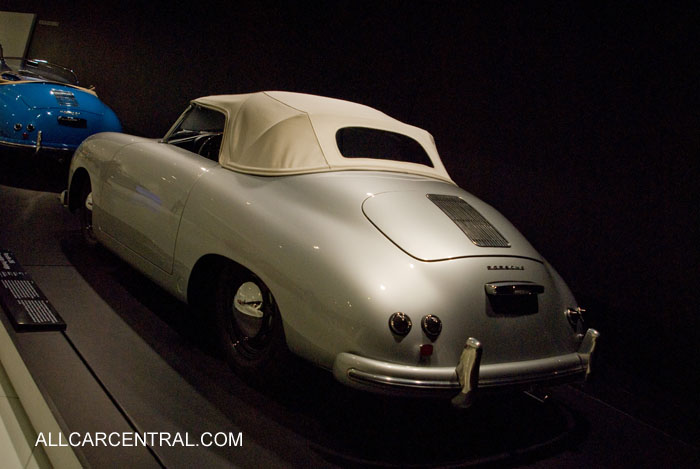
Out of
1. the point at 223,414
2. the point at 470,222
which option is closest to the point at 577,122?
the point at 470,222

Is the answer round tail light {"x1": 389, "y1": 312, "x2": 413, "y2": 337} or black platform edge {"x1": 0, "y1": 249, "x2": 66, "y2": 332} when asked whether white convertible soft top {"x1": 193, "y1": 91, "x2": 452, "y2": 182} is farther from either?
black platform edge {"x1": 0, "y1": 249, "x2": 66, "y2": 332}

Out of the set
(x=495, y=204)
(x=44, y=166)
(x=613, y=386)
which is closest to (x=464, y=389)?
(x=613, y=386)

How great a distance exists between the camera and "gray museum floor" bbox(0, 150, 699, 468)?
2119 millimetres

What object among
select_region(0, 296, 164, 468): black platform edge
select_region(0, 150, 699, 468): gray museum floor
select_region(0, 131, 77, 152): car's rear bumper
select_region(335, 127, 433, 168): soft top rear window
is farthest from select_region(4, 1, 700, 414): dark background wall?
select_region(0, 131, 77, 152): car's rear bumper

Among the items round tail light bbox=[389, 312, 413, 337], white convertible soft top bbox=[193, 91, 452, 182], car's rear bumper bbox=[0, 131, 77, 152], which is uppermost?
white convertible soft top bbox=[193, 91, 452, 182]

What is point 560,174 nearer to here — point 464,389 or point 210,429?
point 464,389

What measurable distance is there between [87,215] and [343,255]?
2.81m

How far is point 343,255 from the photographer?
2.19 meters

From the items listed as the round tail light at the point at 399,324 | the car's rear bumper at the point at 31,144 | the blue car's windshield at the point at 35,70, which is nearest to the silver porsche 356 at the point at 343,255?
the round tail light at the point at 399,324

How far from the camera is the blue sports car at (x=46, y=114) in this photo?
5.48 meters

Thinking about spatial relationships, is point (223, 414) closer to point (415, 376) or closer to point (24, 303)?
point (415, 376)

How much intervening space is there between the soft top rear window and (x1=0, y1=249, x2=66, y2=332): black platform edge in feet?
5.82

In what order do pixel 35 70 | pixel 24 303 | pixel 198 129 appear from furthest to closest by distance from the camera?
pixel 35 70 → pixel 198 129 → pixel 24 303

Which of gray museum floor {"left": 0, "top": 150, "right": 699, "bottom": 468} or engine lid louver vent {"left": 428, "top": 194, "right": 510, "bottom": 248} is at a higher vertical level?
engine lid louver vent {"left": 428, "top": 194, "right": 510, "bottom": 248}
